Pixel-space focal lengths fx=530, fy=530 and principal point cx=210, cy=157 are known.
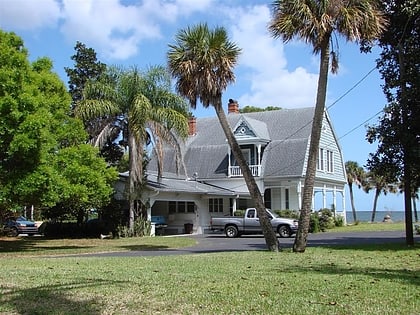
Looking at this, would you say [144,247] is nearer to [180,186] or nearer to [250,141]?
[180,186]

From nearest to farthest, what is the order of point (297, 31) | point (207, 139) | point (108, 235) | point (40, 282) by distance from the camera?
point (40, 282) < point (297, 31) < point (108, 235) < point (207, 139)

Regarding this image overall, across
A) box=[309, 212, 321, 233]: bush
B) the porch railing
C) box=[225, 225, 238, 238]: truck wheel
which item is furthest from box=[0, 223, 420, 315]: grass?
the porch railing

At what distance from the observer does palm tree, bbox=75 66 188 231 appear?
2845 cm

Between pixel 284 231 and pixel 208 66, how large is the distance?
1441 cm

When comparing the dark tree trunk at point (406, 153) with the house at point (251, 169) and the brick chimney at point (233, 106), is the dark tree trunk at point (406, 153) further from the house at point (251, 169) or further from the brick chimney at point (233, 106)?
the brick chimney at point (233, 106)

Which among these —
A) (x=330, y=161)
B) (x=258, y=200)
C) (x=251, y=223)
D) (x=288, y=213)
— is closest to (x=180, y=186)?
(x=251, y=223)

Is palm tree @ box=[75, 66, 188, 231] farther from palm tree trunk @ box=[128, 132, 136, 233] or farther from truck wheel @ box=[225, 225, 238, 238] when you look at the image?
truck wheel @ box=[225, 225, 238, 238]

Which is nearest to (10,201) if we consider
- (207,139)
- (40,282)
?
(40,282)

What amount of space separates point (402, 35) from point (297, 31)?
5.25 m

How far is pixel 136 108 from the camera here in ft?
91.9

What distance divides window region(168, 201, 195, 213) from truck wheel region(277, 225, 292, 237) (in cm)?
1113

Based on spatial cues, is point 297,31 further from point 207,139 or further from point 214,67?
point 207,139

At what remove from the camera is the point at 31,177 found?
1850 cm

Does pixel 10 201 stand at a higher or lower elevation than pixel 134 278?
higher
